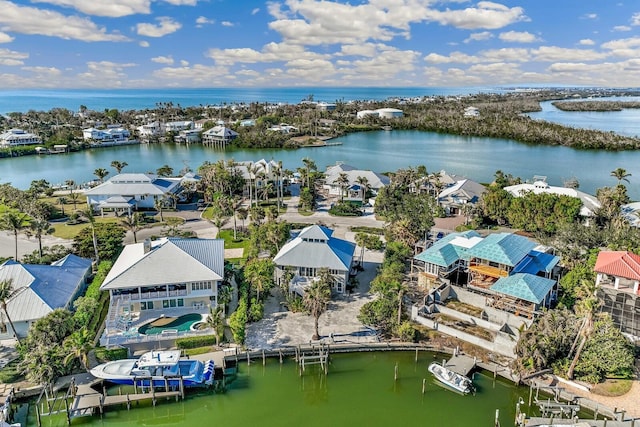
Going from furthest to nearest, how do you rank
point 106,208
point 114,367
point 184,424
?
point 106,208 → point 114,367 → point 184,424

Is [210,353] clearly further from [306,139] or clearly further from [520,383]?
[306,139]

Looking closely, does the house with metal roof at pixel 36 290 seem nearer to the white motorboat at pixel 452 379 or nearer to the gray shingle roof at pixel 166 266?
the gray shingle roof at pixel 166 266

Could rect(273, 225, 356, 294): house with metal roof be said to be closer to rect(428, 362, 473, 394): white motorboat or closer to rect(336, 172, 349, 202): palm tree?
rect(428, 362, 473, 394): white motorboat

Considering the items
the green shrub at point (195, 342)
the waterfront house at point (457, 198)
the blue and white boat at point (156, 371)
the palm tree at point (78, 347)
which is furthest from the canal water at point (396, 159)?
the blue and white boat at point (156, 371)

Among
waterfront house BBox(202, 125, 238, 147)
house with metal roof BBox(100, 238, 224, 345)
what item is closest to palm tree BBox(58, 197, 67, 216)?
house with metal roof BBox(100, 238, 224, 345)

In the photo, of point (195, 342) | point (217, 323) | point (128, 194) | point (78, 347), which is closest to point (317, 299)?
point (217, 323)

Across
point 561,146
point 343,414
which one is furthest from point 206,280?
point 561,146
